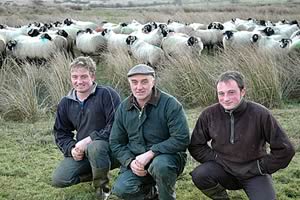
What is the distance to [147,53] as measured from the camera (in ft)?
41.1

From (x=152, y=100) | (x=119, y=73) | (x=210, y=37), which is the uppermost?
(x=152, y=100)

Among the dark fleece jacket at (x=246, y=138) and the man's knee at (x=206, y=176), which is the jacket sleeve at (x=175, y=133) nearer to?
the dark fleece jacket at (x=246, y=138)

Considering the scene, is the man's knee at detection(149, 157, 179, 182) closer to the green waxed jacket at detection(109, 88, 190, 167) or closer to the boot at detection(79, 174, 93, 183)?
the green waxed jacket at detection(109, 88, 190, 167)

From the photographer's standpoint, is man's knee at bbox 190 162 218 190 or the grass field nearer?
man's knee at bbox 190 162 218 190

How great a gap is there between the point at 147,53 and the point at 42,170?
735 centimetres

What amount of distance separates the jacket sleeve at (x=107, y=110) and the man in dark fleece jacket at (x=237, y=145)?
86 centimetres

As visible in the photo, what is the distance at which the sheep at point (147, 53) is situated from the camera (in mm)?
12159

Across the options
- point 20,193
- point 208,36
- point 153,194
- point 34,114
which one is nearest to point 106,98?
point 153,194

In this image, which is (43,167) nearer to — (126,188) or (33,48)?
(126,188)

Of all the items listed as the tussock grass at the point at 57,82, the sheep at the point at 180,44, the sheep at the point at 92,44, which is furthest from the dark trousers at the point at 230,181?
the sheep at the point at 92,44

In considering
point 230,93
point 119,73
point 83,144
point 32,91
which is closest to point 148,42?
point 119,73

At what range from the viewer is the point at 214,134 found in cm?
401

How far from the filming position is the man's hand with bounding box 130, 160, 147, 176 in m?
4.11

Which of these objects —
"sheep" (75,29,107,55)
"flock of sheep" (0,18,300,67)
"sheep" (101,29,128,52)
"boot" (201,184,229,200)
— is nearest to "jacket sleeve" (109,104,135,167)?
"boot" (201,184,229,200)
